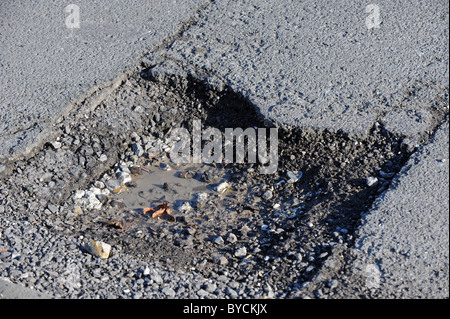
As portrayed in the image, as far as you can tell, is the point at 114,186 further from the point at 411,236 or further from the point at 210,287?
the point at 411,236

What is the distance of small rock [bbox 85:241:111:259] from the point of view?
3260 millimetres

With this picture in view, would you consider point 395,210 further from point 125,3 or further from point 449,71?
point 125,3

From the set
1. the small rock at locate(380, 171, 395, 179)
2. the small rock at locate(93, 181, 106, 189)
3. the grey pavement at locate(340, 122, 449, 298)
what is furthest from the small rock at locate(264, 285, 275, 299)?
the small rock at locate(93, 181, 106, 189)

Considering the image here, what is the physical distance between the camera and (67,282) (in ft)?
10.2

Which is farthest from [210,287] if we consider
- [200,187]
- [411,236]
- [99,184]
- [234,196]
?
[99,184]

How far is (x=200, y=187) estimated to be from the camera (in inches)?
151

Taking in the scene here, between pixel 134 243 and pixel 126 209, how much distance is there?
394mm

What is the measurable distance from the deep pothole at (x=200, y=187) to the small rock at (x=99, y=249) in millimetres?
89

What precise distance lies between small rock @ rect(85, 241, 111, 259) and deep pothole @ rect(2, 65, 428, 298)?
0.09 meters

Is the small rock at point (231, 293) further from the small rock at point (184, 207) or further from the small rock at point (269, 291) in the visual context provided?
the small rock at point (184, 207)

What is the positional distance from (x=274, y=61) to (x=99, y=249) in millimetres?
1920

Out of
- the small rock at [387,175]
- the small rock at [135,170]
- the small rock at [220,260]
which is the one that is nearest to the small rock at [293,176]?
the small rock at [387,175]

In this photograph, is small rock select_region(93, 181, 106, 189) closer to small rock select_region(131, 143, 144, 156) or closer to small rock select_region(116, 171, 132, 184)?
small rock select_region(116, 171, 132, 184)

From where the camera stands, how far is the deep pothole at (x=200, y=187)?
10.7 feet
